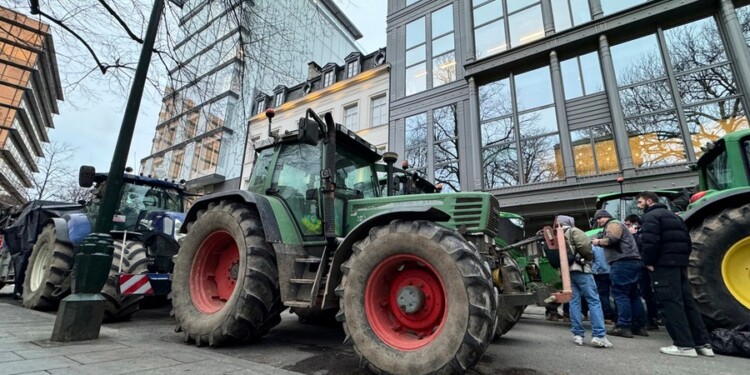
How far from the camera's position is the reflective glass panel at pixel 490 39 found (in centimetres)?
1473

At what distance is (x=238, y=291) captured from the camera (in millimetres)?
3574

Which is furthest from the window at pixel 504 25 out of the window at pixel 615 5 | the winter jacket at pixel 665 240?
the winter jacket at pixel 665 240

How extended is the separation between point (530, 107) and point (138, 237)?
1329cm

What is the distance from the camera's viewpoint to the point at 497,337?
4516 mm

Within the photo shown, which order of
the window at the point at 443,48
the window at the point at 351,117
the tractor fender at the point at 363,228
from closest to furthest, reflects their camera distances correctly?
the tractor fender at the point at 363,228 < the window at the point at 443,48 < the window at the point at 351,117

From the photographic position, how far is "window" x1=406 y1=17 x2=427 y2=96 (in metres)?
16.6

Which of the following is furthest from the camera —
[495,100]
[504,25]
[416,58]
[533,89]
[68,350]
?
[416,58]

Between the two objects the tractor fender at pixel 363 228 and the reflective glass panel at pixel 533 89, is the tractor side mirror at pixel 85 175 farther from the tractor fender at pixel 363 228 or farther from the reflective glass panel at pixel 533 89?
the reflective glass panel at pixel 533 89

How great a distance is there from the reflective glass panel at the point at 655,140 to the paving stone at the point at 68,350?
45.4ft

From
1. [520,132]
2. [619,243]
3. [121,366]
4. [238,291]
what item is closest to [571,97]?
[520,132]

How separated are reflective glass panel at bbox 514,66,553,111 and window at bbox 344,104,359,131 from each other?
7949mm

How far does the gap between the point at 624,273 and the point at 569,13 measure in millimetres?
12192

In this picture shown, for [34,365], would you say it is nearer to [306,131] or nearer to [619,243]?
[306,131]

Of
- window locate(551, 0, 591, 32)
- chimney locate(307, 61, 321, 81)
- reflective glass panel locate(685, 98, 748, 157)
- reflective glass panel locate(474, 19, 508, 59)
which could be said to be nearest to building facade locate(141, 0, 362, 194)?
reflective glass panel locate(474, 19, 508, 59)
